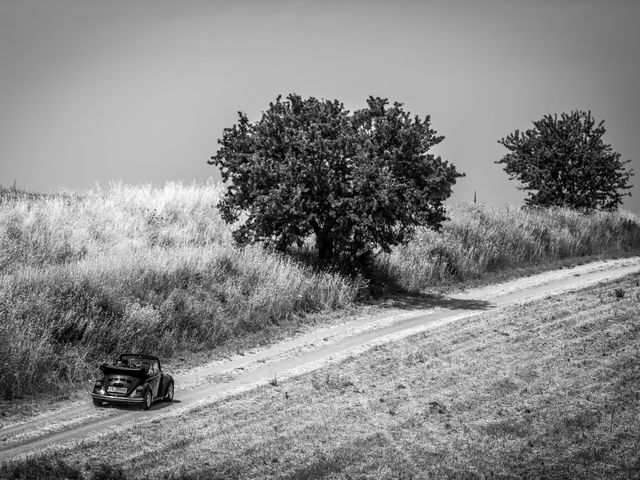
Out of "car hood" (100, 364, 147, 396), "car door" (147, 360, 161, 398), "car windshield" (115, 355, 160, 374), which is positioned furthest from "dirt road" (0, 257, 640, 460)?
"car windshield" (115, 355, 160, 374)

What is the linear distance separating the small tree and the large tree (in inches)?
1011

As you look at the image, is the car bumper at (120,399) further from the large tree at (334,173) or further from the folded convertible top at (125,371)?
the large tree at (334,173)

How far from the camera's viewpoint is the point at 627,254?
3703 cm

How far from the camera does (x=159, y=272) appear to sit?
67.5 feet

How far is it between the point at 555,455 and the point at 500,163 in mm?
42991

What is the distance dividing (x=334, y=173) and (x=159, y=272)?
296 inches

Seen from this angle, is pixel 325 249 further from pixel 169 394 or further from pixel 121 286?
pixel 169 394

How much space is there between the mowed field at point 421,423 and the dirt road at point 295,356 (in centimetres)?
58

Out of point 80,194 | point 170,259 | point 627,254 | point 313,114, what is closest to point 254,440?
point 170,259

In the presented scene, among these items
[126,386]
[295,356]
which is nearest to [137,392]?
[126,386]

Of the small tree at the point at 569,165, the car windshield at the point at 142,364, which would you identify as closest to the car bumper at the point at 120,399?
the car windshield at the point at 142,364

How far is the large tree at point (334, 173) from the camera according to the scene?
961 inches

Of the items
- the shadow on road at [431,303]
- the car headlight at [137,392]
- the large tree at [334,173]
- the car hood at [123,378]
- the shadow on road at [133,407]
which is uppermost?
the large tree at [334,173]

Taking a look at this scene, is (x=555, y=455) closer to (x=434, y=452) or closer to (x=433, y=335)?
(x=434, y=452)
